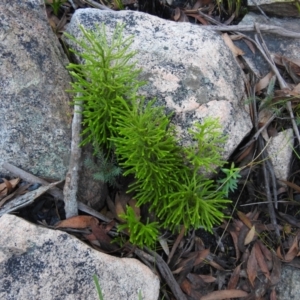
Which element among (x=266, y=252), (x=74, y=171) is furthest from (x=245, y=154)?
(x=74, y=171)

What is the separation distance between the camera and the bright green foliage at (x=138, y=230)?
2553mm

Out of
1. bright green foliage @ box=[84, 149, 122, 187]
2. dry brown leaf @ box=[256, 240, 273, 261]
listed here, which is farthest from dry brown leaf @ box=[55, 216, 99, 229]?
dry brown leaf @ box=[256, 240, 273, 261]

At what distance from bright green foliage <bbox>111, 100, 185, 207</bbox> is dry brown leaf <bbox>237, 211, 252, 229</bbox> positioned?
1.86ft

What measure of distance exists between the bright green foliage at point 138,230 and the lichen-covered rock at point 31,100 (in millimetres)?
484

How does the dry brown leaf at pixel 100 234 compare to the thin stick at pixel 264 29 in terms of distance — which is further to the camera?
the thin stick at pixel 264 29

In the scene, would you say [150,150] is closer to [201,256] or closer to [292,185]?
[201,256]

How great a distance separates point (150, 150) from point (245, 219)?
2.89ft

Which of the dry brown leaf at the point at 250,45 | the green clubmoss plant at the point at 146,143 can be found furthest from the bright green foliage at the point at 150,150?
the dry brown leaf at the point at 250,45

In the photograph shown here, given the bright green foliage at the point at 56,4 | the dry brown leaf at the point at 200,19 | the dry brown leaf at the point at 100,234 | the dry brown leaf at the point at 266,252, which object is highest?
the bright green foliage at the point at 56,4

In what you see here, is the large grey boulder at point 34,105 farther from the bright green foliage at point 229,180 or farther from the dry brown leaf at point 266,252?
the dry brown leaf at point 266,252

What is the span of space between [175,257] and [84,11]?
168 centimetres

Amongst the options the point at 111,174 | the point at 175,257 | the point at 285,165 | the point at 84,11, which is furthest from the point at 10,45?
the point at 285,165

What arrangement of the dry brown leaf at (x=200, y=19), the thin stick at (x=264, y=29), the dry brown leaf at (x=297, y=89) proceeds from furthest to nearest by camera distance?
1. the dry brown leaf at (x=200, y=19)
2. the thin stick at (x=264, y=29)
3. the dry brown leaf at (x=297, y=89)

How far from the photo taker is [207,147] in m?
2.65
